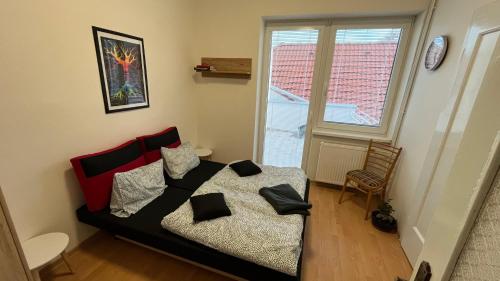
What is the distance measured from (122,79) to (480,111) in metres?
2.51

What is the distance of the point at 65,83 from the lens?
65.0 inches

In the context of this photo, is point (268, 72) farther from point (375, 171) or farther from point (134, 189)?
point (134, 189)

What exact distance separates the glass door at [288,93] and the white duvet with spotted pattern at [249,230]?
1479 millimetres

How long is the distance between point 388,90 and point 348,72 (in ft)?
1.88

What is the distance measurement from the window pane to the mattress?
5.11ft

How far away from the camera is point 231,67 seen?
3.01 meters

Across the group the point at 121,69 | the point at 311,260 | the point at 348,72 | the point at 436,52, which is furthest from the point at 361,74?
the point at 121,69

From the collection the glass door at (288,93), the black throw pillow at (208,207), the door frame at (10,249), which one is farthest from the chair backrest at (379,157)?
the door frame at (10,249)

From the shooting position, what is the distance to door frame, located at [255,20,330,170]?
284cm

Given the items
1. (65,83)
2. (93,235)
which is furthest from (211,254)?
(65,83)

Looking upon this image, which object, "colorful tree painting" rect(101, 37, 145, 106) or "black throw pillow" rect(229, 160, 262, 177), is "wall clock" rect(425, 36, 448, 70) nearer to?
"black throw pillow" rect(229, 160, 262, 177)

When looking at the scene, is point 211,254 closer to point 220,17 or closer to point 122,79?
point 122,79

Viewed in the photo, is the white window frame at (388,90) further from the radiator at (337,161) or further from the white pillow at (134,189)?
the white pillow at (134,189)

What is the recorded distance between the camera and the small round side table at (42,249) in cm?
135
